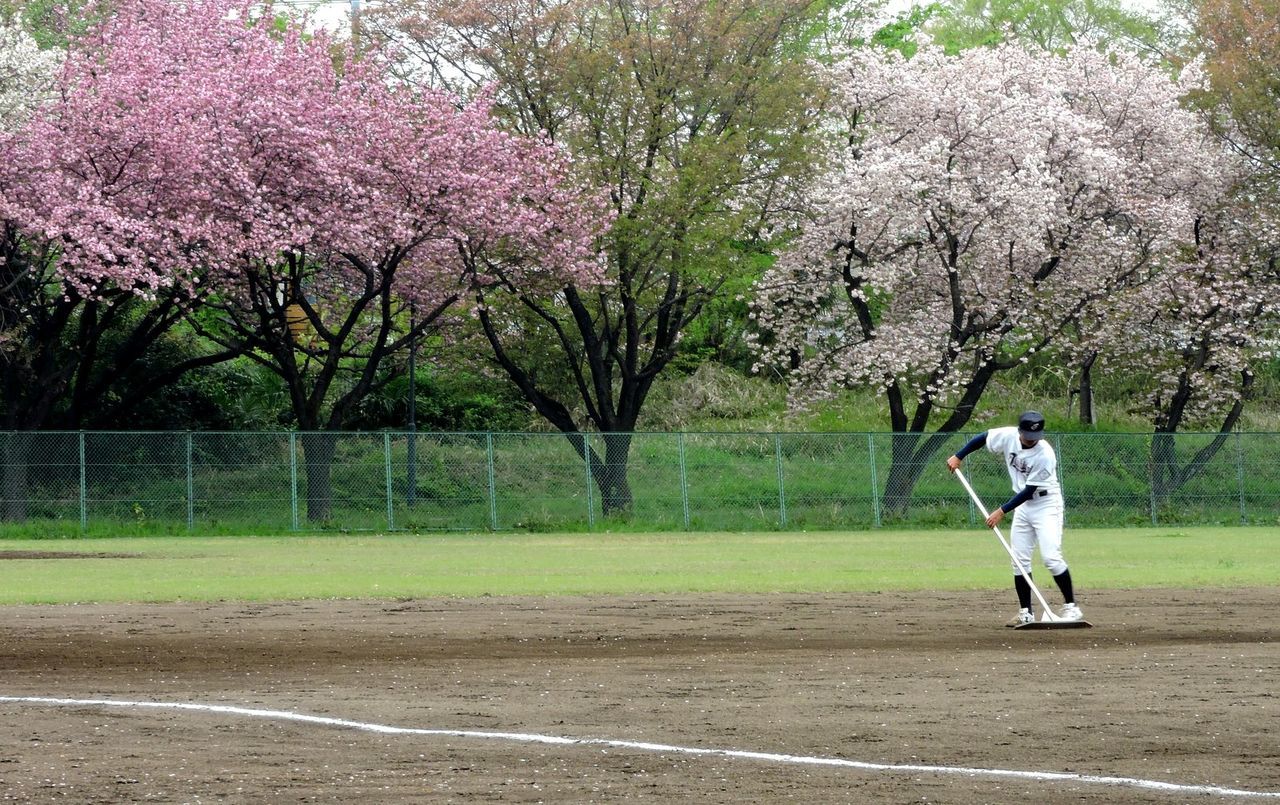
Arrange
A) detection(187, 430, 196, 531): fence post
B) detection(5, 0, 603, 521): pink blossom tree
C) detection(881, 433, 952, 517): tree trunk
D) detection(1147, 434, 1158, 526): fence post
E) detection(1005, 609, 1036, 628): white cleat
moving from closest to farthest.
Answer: detection(1005, 609, 1036, 628): white cleat < detection(187, 430, 196, 531): fence post < detection(5, 0, 603, 521): pink blossom tree < detection(881, 433, 952, 517): tree trunk < detection(1147, 434, 1158, 526): fence post

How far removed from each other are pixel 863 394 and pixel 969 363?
982 cm

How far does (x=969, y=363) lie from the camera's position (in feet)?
146

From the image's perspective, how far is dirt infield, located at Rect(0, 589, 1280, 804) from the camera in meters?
7.65

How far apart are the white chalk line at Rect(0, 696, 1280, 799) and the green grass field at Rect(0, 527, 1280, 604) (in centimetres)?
863

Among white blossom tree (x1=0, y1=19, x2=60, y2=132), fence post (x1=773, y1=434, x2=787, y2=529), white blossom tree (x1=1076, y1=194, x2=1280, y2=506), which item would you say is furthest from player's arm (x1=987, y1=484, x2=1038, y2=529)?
white blossom tree (x1=1076, y1=194, x2=1280, y2=506)

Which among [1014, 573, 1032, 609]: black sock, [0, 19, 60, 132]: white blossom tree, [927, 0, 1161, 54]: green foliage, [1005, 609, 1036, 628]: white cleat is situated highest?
[927, 0, 1161, 54]: green foliage

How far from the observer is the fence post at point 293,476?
118 ft

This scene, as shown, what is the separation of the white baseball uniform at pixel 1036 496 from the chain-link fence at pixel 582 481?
75.3ft

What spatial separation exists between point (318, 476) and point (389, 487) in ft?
4.87

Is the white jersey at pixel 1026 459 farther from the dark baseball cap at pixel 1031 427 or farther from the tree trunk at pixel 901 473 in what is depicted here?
the tree trunk at pixel 901 473

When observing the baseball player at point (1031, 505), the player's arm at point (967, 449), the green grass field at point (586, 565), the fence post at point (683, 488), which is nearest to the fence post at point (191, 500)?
the green grass field at point (586, 565)

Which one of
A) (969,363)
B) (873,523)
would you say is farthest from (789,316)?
(873,523)

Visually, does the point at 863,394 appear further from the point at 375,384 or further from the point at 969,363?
the point at 375,384

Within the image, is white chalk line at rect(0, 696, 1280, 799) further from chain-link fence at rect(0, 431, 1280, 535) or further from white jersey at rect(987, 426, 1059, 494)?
→ chain-link fence at rect(0, 431, 1280, 535)
